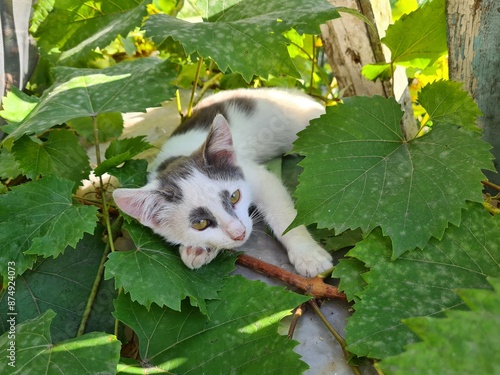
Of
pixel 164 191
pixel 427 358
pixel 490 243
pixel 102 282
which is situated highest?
pixel 427 358

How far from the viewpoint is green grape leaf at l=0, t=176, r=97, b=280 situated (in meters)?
1.45

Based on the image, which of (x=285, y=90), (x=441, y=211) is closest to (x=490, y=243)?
(x=441, y=211)

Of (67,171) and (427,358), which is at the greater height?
(427,358)

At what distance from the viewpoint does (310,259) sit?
1.59 meters

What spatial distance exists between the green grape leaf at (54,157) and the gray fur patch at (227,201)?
1.75 feet

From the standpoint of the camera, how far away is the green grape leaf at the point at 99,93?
5.48 feet

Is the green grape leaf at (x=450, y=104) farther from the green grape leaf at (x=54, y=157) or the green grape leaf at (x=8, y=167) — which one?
the green grape leaf at (x=8, y=167)

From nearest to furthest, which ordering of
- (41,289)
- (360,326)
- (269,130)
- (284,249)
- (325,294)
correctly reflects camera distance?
(360,326), (325,294), (41,289), (284,249), (269,130)

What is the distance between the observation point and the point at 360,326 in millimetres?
1224

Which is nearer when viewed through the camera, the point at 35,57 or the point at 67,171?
the point at 67,171

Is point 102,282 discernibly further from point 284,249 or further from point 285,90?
point 285,90

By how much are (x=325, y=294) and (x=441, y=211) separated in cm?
41

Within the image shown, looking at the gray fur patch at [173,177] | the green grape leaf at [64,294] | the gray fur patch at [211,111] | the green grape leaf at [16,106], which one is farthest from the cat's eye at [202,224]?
the green grape leaf at [16,106]

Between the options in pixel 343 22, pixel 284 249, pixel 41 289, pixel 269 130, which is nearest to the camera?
pixel 41 289
